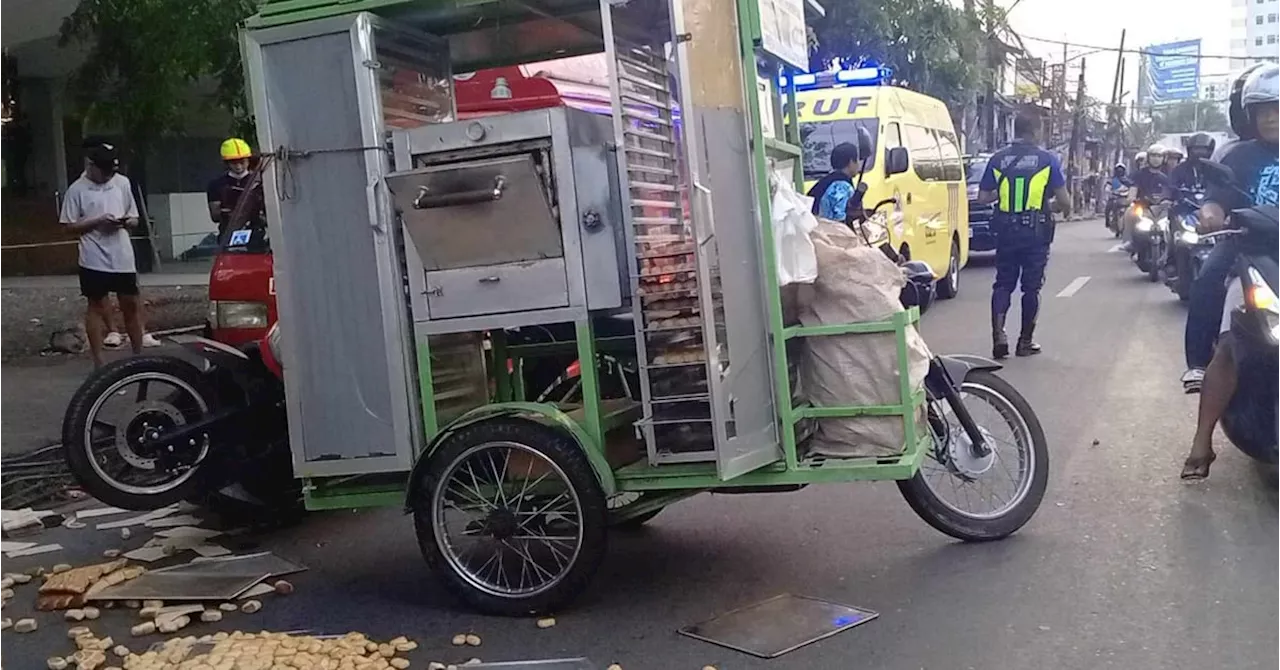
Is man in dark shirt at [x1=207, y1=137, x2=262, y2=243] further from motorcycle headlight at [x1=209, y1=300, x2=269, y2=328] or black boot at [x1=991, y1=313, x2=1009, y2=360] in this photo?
black boot at [x1=991, y1=313, x2=1009, y2=360]

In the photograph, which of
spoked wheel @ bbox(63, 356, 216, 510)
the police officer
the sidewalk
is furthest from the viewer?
the sidewalk

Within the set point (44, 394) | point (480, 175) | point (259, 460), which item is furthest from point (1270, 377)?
point (44, 394)

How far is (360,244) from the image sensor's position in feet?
15.0

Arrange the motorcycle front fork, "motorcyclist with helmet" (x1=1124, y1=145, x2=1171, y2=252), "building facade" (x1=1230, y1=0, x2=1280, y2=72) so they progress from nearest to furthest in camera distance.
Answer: the motorcycle front fork, "motorcyclist with helmet" (x1=1124, y1=145, x2=1171, y2=252), "building facade" (x1=1230, y1=0, x2=1280, y2=72)

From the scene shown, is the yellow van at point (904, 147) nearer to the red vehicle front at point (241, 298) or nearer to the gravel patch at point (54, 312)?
the red vehicle front at point (241, 298)

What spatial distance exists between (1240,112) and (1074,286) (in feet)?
33.8

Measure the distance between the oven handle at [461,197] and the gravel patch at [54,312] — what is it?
8.67 meters

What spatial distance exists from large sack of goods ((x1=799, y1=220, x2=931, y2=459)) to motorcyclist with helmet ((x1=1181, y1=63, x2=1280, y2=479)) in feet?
6.38

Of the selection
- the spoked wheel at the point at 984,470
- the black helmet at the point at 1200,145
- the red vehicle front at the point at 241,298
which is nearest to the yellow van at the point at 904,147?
the black helmet at the point at 1200,145

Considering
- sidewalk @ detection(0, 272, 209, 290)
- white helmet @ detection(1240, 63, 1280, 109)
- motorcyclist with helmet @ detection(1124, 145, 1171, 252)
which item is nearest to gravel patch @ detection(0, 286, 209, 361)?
sidewalk @ detection(0, 272, 209, 290)

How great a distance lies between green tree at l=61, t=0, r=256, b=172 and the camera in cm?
935

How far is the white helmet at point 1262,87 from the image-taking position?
586 cm

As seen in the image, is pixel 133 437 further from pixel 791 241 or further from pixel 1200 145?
pixel 1200 145

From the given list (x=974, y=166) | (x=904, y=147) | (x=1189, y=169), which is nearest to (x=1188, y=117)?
(x=974, y=166)
